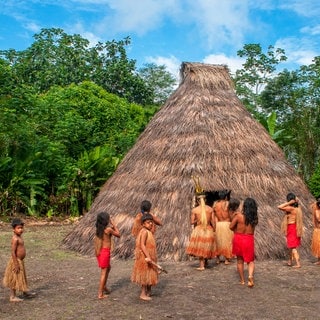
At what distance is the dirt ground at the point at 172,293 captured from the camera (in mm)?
5996

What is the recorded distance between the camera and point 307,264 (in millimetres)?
9016

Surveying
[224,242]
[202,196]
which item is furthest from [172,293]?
[202,196]

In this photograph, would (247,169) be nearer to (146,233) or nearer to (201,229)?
(201,229)

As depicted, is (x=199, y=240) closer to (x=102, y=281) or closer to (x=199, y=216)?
(x=199, y=216)

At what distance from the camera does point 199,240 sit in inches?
332

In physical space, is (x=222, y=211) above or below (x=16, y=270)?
above

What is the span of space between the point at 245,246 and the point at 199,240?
1277 millimetres

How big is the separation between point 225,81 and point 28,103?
874 cm

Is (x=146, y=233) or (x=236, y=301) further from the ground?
(x=146, y=233)

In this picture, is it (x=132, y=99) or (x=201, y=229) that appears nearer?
(x=201, y=229)

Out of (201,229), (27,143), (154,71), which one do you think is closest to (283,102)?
(154,71)

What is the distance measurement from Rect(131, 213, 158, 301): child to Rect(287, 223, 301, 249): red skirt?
3.19 m

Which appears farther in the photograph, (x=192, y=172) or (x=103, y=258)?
(x=192, y=172)

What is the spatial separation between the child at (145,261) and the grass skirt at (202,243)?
1908mm
